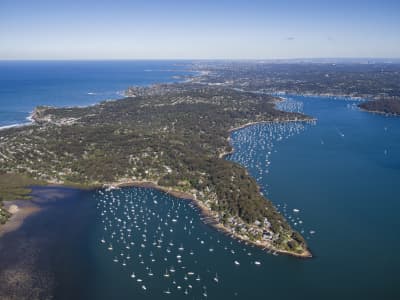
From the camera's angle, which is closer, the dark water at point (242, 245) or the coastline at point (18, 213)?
the dark water at point (242, 245)

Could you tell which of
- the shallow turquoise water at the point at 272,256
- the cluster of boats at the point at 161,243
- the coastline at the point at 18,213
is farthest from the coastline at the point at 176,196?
the cluster of boats at the point at 161,243

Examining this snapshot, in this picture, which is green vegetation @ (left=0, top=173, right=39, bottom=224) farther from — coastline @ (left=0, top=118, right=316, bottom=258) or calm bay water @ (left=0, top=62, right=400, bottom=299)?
calm bay water @ (left=0, top=62, right=400, bottom=299)

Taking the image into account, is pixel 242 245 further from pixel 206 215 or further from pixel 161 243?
pixel 161 243

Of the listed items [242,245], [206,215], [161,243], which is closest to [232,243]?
[242,245]

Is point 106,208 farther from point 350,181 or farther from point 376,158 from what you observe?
point 376,158

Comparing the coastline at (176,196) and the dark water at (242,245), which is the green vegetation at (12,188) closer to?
the coastline at (176,196)

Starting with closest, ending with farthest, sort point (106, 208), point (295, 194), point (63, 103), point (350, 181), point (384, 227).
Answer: point (384, 227), point (106, 208), point (295, 194), point (350, 181), point (63, 103)

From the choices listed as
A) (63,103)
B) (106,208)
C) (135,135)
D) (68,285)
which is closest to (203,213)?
(106,208)
